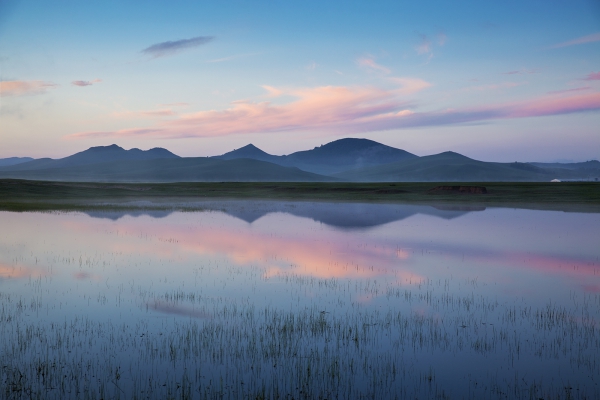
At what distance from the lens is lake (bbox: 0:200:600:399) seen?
31.0ft

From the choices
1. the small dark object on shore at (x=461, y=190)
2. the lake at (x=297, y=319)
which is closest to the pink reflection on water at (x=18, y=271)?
the lake at (x=297, y=319)

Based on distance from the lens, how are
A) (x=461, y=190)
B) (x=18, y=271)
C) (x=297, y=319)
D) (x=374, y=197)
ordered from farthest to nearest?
1. (x=461, y=190)
2. (x=374, y=197)
3. (x=18, y=271)
4. (x=297, y=319)

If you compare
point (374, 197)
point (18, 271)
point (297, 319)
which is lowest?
point (297, 319)

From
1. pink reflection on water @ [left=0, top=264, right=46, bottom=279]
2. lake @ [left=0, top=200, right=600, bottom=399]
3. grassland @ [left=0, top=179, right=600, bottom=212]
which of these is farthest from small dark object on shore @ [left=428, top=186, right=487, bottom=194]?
pink reflection on water @ [left=0, top=264, right=46, bottom=279]

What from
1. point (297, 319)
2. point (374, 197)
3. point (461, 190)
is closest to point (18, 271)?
point (297, 319)

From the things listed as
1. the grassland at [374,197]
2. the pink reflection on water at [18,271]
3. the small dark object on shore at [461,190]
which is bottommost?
the pink reflection on water at [18,271]

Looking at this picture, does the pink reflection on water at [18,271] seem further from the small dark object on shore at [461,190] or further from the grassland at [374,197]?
the small dark object on shore at [461,190]

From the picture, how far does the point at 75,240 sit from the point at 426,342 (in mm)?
22128

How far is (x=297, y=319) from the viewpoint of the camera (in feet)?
43.1

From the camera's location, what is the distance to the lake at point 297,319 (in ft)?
31.0

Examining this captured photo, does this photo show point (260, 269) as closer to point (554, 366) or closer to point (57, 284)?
point (57, 284)

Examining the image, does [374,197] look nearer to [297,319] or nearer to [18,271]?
[18,271]

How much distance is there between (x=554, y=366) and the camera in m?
10.2

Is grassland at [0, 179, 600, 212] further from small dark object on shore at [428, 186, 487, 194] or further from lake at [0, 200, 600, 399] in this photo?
lake at [0, 200, 600, 399]
